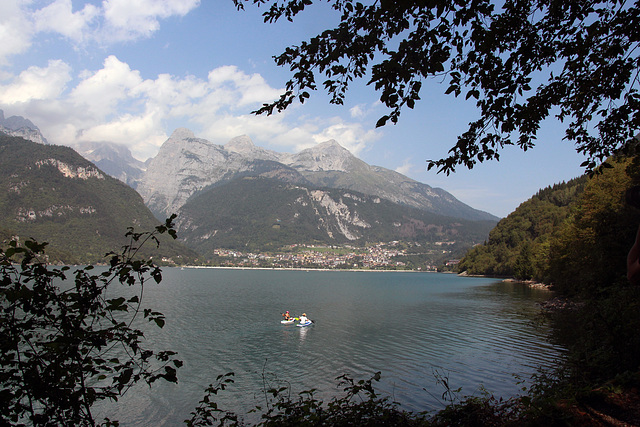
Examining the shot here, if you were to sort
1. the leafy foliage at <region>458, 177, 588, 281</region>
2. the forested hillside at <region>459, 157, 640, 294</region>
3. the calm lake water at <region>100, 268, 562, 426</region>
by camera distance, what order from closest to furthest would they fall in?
1. the calm lake water at <region>100, 268, 562, 426</region>
2. the forested hillside at <region>459, 157, 640, 294</region>
3. the leafy foliage at <region>458, 177, 588, 281</region>

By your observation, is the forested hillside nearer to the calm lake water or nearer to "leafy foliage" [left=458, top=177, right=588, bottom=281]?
"leafy foliage" [left=458, top=177, right=588, bottom=281]

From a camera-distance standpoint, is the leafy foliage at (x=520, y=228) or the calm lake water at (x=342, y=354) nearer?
the calm lake water at (x=342, y=354)

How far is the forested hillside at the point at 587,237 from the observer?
1010 inches

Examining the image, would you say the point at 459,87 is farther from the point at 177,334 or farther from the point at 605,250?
the point at 177,334

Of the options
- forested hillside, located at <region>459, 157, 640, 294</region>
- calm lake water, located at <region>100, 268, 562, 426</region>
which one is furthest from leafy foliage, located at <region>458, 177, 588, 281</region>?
calm lake water, located at <region>100, 268, 562, 426</region>

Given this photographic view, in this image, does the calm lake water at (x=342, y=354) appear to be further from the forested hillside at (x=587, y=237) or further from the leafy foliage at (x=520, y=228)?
the leafy foliage at (x=520, y=228)

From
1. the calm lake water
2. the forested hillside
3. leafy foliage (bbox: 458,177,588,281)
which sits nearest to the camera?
the calm lake water

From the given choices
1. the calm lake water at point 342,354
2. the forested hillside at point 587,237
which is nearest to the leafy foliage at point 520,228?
the forested hillside at point 587,237

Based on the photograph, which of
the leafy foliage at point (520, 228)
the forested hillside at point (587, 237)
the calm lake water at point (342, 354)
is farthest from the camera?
the leafy foliage at point (520, 228)

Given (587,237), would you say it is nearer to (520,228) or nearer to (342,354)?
(342,354)

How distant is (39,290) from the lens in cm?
446

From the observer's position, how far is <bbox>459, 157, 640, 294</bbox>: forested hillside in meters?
25.7

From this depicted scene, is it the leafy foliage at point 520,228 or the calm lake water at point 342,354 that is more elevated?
the leafy foliage at point 520,228

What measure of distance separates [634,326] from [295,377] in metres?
15.6
